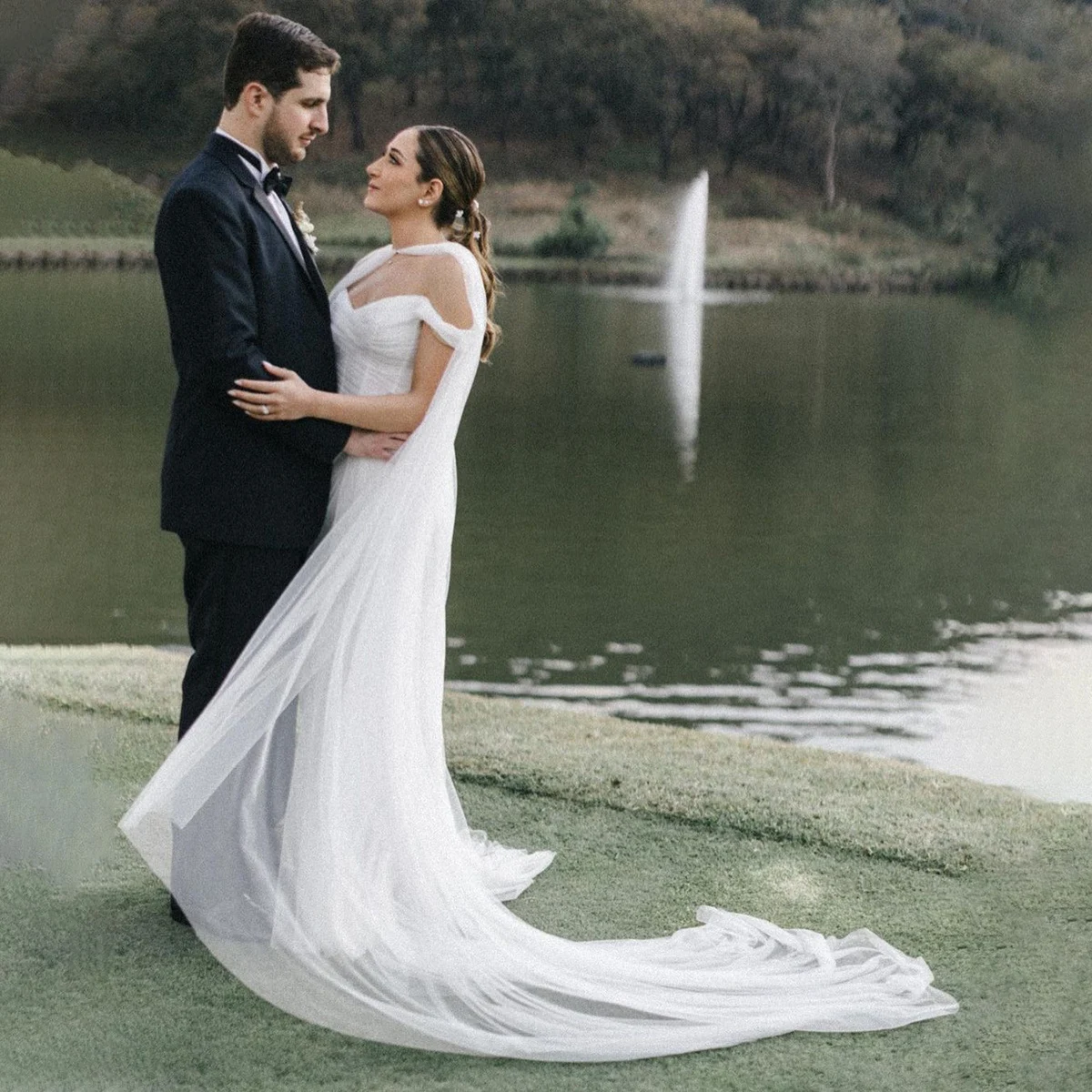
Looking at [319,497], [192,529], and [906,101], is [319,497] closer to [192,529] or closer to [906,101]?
[192,529]

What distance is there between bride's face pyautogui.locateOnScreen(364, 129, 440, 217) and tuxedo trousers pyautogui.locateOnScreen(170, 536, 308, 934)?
609 mm

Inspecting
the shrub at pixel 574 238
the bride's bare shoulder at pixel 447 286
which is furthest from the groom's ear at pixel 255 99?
the shrub at pixel 574 238

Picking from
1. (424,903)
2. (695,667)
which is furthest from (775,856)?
(695,667)

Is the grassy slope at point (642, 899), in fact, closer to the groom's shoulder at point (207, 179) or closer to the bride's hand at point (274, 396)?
the bride's hand at point (274, 396)

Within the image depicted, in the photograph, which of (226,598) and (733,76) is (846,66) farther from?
(226,598)

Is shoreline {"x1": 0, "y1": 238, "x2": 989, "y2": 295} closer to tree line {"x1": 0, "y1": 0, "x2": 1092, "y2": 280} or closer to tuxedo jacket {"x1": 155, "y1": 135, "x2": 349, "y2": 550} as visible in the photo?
tree line {"x1": 0, "y1": 0, "x2": 1092, "y2": 280}

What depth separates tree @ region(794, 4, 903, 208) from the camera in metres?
40.8

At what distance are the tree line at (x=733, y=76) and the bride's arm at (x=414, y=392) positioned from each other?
121 feet

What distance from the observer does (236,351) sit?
2.70 meters

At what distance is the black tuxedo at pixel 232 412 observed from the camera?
2.71 metres

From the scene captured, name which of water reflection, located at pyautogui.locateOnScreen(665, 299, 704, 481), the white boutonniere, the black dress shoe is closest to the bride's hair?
the white boutonniere

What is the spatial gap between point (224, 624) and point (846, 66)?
133ft

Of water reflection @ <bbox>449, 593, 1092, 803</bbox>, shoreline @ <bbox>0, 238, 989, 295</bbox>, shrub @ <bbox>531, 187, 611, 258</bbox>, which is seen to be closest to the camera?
water reflection @ <bbox>449, 593, 1092, 803</bbox>

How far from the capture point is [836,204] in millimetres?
39125
